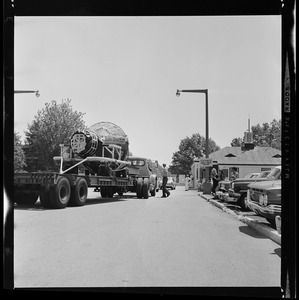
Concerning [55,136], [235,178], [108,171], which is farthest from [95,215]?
[235,178]

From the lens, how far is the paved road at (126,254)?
255 centimetres

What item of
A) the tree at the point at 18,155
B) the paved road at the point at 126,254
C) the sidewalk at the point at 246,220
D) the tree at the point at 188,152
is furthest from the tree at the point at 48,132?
the sidewalk at the point at 246,220

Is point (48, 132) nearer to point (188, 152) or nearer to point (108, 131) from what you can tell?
point (108, 131)

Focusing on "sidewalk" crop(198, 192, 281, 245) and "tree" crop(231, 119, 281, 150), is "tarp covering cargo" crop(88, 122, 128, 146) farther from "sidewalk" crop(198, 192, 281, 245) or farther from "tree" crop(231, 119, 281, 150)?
"sidewalk" crop(198, 192, 281, 245)

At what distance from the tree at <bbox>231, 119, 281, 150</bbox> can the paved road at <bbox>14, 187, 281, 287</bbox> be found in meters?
0.73

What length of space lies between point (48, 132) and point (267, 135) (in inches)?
64.1

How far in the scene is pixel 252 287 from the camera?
2.45 m

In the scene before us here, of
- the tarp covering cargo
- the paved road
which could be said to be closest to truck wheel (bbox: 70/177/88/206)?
the paved road

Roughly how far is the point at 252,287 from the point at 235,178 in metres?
1.25

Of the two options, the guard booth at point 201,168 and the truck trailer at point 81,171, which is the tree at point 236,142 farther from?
the truck trailer at point 81,171

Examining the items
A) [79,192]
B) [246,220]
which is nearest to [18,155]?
[79,192]

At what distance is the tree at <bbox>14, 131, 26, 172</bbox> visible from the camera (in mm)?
2382

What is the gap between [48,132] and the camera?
9.16 ft
